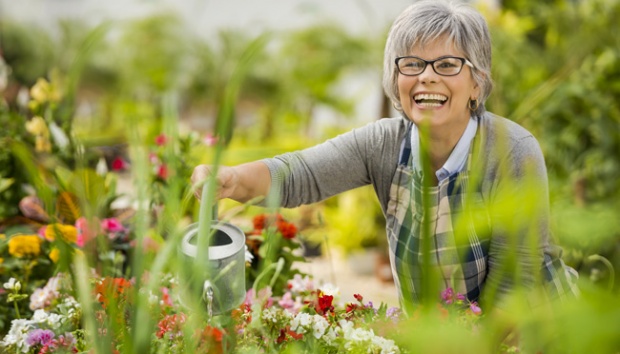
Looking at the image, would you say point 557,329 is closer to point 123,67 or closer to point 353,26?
point 353,26

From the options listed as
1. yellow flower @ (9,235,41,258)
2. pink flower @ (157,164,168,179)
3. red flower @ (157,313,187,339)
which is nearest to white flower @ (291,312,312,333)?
red flower @ (157,313,187,339)

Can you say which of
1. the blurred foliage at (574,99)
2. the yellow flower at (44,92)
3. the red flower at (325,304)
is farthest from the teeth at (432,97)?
the yellow flower at (44,92)

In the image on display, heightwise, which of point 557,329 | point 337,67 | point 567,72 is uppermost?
point 557,329

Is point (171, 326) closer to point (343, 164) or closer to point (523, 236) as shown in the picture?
point (343, 164)

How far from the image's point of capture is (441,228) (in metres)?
1.35

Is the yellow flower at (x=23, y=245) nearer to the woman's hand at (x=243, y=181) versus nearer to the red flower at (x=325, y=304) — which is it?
the woman's hand at (x=243, y=181)

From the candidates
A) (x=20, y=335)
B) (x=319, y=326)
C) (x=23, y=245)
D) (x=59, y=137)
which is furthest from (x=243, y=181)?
(x=59, y=137)

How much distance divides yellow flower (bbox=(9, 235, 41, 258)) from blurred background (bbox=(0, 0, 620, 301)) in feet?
0.86

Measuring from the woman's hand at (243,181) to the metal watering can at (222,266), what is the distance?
0.15m

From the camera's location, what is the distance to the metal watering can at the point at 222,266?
3.17ft

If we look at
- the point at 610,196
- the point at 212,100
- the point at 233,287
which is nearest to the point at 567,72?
the point at 610,196

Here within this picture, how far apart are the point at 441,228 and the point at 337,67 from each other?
4489 millimetres

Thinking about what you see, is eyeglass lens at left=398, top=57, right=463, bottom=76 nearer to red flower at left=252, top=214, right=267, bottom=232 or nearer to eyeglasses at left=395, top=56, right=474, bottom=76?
eyeglasses at left=395, top=56, right=474, bottom=76

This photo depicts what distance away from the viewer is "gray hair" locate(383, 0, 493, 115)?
4.23ft
